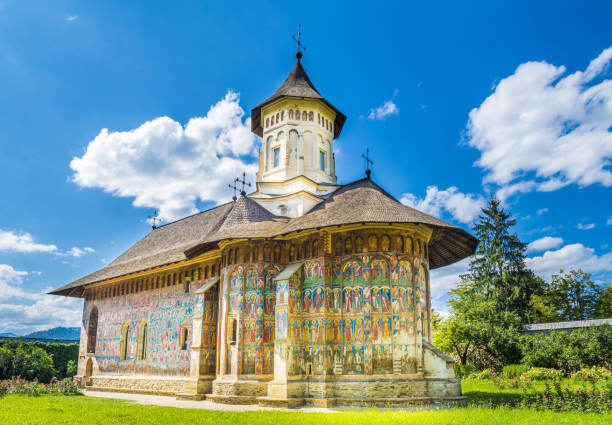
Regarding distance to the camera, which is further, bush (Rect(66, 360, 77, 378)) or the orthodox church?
bush (Rect(66, 360, 77, 378))

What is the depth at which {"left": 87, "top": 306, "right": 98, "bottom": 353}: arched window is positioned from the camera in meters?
25.7

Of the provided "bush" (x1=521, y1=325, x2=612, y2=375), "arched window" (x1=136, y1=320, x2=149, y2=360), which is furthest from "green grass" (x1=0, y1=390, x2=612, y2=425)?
"bush" (x1=521, y1=325, x2=612, y2=375)

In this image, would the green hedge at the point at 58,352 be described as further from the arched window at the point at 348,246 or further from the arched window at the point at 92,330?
the arched window at the point at 348,246

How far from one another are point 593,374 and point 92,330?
2421cm

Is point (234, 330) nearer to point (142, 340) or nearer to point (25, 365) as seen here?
point (142, 340)

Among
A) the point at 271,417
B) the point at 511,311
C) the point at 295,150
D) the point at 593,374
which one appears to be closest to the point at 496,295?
the point at 511,311

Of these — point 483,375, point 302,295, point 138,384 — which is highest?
point 302,295

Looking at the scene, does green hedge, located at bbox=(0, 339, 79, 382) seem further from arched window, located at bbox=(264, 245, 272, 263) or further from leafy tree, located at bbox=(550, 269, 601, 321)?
leafy tree, located at bbox=(550, 269, 601, 321)

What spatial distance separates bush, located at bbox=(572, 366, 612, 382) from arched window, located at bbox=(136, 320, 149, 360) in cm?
1894

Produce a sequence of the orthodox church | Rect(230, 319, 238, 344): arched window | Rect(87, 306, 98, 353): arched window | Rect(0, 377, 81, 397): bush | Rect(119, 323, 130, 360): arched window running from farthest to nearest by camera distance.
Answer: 1. Rect(87, 306, 98, 353): arched window
2. Rect(119, 323, 130, 360): arched window
3. Rect(0, 377, 81, 397): bush
4. Rect(230, 319, 238, 344): arched window
5. the orthodox church

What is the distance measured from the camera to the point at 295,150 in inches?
822

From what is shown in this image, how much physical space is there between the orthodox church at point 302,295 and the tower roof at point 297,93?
123 millimetres

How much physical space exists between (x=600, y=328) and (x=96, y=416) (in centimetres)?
2223

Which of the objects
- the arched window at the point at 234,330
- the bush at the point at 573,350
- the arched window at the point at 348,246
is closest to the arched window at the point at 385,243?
the arched window at the point at 348,246
